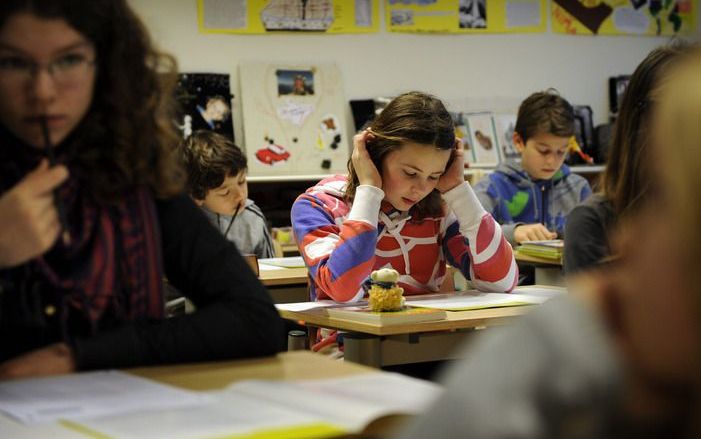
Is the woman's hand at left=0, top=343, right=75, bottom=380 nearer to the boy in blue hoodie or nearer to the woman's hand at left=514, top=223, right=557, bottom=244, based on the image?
the woman's hand at left=514, top=223, right=557, bottom=244

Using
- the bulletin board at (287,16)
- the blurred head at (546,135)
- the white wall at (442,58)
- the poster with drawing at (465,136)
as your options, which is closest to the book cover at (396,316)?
the blurred head at (546,135)

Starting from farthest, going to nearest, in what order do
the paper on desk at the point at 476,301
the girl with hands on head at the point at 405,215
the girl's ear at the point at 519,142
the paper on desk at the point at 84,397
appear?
1. the girl's ear at the point at 519,142
2. the girl with hands on head at the point at 405,215
3. the paper on desk at the point at 476,301
4. the paper on desk at the point at 84,397

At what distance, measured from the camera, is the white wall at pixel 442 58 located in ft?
20.3

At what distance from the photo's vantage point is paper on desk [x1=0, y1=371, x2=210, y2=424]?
106 cm

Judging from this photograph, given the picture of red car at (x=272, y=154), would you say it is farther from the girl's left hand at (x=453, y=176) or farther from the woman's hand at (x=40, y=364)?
the woman's hand at (x=40, y=364)

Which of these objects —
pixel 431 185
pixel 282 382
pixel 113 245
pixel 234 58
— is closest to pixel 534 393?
pixel 282 382

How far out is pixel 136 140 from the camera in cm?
154

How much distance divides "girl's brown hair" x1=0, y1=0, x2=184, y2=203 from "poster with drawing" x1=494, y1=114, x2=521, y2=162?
17.8 feet

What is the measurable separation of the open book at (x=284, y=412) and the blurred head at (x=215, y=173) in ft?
10.1

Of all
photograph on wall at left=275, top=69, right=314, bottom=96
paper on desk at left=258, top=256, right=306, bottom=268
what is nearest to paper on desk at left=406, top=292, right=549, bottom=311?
paper on desk at left=258, top=256, right=306, bottom=268

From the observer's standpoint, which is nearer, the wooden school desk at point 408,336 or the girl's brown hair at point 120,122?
the girl's brown hair at point 120,122

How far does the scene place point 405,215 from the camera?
2977mm

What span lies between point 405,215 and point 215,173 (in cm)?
146

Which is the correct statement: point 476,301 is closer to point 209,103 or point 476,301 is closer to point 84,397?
point 84,397
